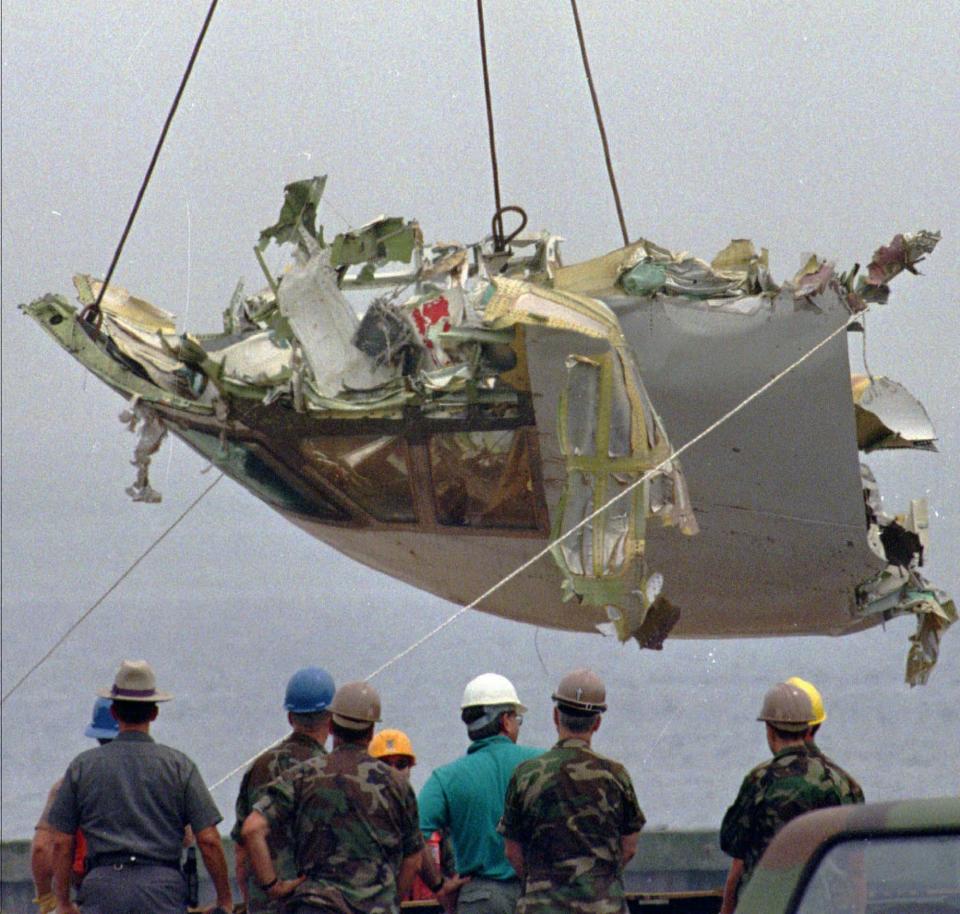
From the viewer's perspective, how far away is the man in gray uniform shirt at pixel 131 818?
5.82 metres

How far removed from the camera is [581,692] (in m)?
5.91

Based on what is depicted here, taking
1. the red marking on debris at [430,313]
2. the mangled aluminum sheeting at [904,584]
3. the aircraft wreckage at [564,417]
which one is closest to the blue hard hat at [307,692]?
the aircraft wreckage at [564,417]

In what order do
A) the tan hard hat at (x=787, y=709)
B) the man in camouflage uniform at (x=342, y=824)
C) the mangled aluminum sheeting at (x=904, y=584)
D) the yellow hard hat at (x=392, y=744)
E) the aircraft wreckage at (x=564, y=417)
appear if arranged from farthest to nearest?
the mangled aluminum sheeting at (x=904, y=584) < the aircraft wreckage at (x=564, y=417) < the yellow hard hat at (x=392, y=744) < the tan hard hat at (x=787, y=709) < the man in camouflage uniform at (x=342, y=824)

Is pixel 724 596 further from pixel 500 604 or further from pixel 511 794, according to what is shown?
pixel 511 794

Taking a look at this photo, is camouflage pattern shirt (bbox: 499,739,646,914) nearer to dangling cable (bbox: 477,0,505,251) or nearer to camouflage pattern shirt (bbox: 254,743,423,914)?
camouflage pattern shirt (bbox: 254,743,423,914)

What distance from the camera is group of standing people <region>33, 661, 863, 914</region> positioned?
18.5 ft

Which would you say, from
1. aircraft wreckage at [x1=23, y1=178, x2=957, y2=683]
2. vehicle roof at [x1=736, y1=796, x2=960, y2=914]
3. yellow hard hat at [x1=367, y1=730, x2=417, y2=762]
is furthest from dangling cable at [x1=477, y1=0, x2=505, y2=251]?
vehicle roof at [x1=736, y1=796, x2=960, y2=914]

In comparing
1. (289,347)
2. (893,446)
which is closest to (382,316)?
(289,347)

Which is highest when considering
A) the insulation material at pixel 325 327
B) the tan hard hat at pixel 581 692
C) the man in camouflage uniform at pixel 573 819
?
the insulation material at pixel 325 327

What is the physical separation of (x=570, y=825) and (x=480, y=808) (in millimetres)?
606

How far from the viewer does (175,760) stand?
19.3 ft

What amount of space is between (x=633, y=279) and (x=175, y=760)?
4019mm

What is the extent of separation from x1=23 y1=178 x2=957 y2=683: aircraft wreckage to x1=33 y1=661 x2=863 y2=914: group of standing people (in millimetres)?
2658

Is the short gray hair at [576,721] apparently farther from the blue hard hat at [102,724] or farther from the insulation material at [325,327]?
the insulation material at [325,327]
